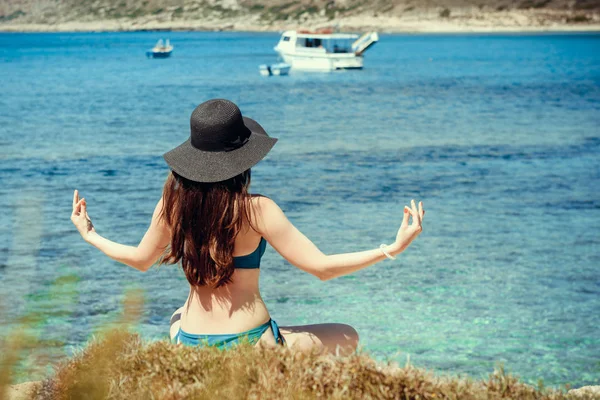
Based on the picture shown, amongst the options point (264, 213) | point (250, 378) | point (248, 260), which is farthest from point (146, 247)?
point (250, 378)

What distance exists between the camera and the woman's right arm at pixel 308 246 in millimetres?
3742

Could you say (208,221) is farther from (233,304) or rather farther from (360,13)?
(360,13)

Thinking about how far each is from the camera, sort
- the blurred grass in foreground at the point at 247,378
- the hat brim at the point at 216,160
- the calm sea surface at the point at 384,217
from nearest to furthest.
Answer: the blurred grass in foreground at the point at 247,378 < the hat brim at the point at 216,160 < the calm sea surface at the point at 384,217

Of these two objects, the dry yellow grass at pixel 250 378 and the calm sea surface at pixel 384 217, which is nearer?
the dry yellow grass at pixel 250 378

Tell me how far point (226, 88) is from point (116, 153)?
26.1 m

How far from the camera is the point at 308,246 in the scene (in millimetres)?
3756

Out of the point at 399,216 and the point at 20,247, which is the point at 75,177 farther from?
the point at 399,216

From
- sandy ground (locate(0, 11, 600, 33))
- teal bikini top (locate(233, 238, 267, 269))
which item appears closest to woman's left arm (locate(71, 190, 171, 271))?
teal bikini top (locate(233, 238, 267, 269))

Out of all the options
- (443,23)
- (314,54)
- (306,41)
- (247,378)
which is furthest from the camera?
(443,23)

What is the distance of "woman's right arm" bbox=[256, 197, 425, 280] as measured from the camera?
12.3ft

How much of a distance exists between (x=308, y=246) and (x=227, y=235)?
377 millimetres

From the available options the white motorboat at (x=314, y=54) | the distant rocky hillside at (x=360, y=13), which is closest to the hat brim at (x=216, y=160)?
the white motorboat at (x=314, y=54)

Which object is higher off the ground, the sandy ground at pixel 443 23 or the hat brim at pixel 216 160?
the hat brim at pixel 216 160

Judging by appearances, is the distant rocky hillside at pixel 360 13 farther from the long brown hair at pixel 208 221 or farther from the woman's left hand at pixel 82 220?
the long brown hair at pixel 208 221
